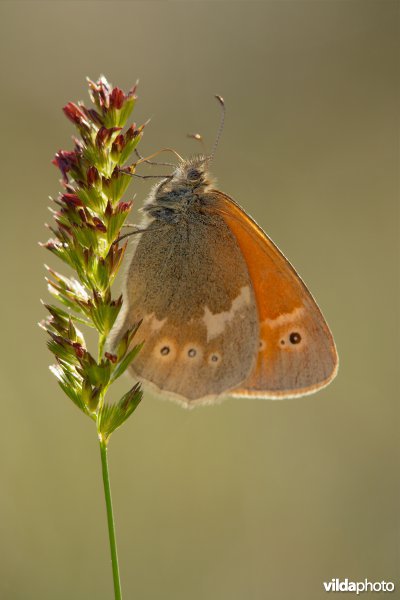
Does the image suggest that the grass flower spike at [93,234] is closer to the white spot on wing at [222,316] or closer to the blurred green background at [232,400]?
the white spot on wing at [222,316]

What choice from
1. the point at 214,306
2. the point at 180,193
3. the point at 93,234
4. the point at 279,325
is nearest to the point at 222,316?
the point at 214,306

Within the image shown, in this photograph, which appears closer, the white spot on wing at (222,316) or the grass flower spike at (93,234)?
the grass flower spike at (93,234)

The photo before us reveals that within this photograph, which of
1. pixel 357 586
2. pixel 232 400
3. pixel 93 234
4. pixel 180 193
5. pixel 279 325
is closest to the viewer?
pixel 93 234

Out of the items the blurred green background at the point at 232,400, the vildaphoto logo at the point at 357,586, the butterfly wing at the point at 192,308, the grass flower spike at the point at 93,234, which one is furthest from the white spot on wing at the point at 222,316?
the vildaphoto logo at the point at 357,586

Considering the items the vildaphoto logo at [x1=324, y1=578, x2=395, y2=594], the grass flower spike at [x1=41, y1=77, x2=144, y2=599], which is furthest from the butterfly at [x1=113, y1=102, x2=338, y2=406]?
the vildaphoto logo at [x1=324, y1=578, x2=395, y2=594]

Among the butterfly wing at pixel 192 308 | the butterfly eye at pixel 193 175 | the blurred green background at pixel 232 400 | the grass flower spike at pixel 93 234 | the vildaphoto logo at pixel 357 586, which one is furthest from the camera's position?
the blurred green background at pixel 232 400

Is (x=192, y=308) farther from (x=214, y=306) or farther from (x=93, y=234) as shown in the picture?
(x=93, y=234)
